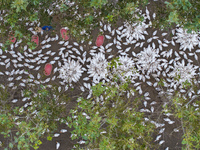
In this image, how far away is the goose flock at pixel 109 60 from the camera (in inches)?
128

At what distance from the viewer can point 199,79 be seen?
11.0 ft

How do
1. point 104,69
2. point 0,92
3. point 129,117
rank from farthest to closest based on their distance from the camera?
point 104,69 < point 0,92 < point 129,117

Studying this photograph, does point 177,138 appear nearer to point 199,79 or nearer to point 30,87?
point 199,79

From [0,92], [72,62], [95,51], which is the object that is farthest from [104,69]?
[0,92]

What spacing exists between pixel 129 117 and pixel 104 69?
1245 mm

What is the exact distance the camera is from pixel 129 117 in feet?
7.23

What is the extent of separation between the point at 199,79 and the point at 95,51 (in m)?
2.06

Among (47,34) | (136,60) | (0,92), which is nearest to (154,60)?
(136,60)

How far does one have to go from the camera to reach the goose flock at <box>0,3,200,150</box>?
128 inches

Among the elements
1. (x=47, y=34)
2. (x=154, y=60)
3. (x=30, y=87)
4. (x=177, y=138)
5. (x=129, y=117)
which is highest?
(x=47, y=34)

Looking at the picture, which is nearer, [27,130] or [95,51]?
[27,130]

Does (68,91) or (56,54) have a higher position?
(56,54)

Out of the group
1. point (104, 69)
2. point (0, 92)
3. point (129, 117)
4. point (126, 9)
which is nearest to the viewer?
point (126, 9)

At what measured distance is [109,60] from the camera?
329cm
